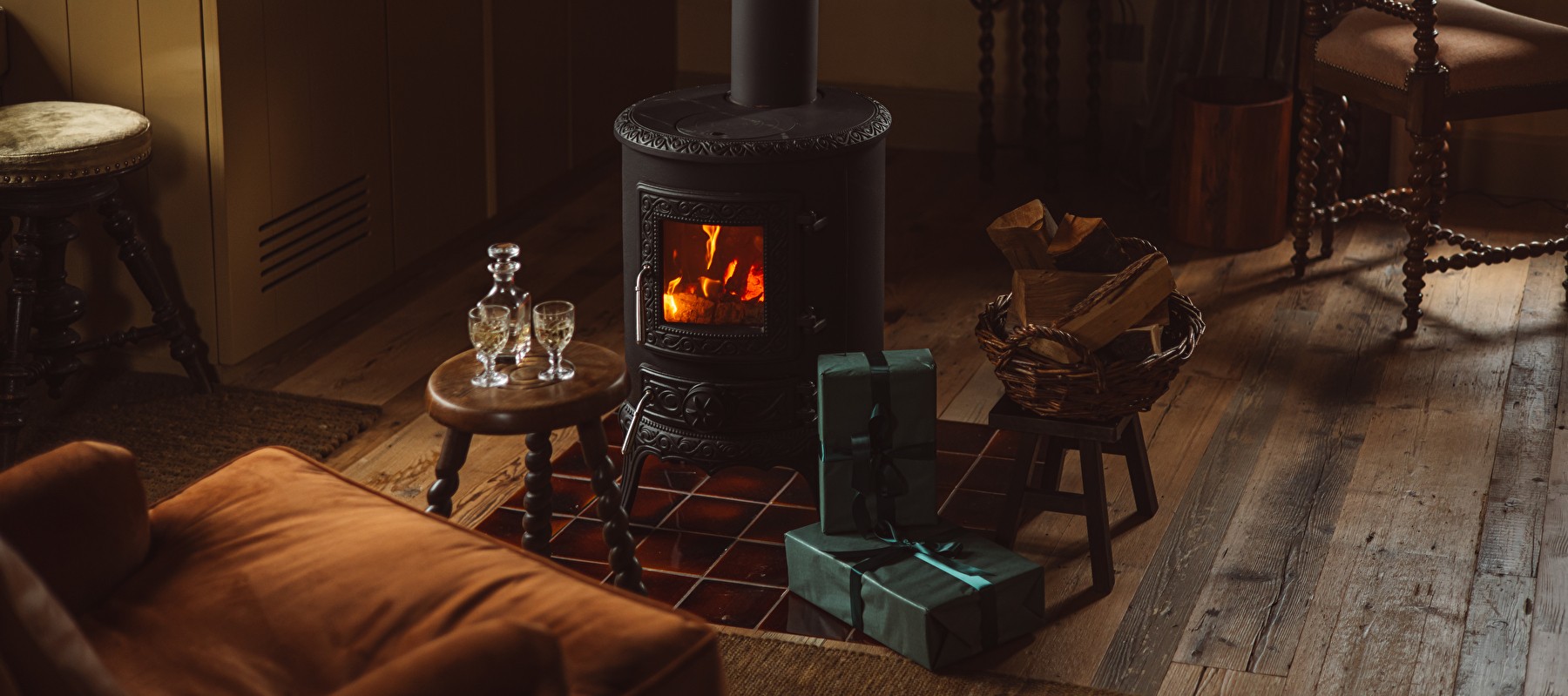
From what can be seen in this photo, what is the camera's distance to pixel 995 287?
432 centimetres

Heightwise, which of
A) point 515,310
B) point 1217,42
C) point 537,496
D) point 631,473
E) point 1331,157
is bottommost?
point 631,473

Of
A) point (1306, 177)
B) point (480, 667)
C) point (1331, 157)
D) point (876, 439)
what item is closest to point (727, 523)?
point (876, 439)

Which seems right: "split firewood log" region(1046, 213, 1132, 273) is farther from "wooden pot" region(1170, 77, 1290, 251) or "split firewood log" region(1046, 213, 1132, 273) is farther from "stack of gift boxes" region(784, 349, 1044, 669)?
"wooden pot" region(1170, 77, 1290, 251)

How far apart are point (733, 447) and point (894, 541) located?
1.28ft

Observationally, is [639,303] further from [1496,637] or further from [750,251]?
[1496,637]

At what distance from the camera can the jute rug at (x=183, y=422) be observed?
3.36 meters

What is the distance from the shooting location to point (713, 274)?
9.73 feet

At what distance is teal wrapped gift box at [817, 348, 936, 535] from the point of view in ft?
8.95

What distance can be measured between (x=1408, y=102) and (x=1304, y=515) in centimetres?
122

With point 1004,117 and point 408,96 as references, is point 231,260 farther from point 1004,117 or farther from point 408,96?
point 1004,117

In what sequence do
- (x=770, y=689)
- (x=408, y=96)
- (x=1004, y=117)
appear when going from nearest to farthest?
1. (x=770, y=689)
2. (x=408, y=96)
3. (x=1004, y=117)

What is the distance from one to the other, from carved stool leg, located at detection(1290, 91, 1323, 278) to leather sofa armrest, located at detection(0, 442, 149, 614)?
313 cm

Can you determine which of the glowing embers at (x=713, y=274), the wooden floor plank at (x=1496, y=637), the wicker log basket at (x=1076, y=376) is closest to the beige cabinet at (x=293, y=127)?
the glowing embers at (x=713, y=274)

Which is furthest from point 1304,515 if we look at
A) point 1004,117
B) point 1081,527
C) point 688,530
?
point 1004,117
